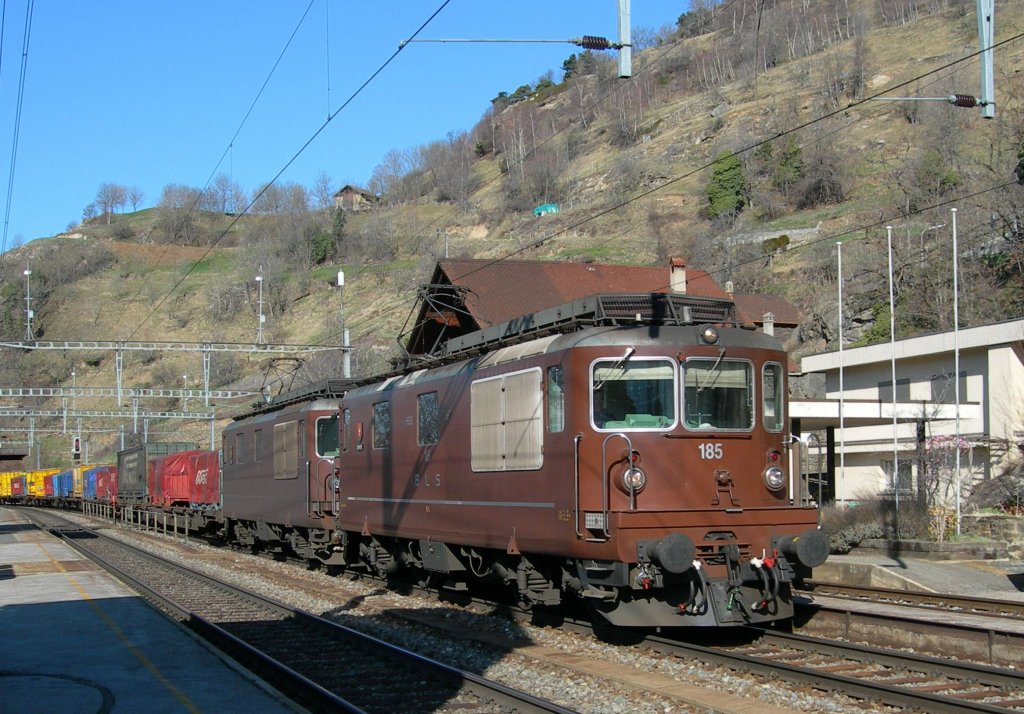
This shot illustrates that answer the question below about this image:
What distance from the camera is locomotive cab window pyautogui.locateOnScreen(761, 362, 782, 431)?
461 inches

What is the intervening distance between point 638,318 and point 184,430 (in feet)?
287

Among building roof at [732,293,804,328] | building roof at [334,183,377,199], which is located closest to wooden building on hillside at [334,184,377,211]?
building roof at [334,183,377,199]

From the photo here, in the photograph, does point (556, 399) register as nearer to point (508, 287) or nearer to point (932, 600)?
point (932, 600)

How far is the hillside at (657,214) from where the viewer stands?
5709 centimetres

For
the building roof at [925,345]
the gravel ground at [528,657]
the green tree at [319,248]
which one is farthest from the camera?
the green tree at [319,248]

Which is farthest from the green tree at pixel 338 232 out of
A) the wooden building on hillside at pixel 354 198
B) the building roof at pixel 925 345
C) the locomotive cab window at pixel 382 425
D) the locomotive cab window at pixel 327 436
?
the locomotive cab window at pixel 382 425

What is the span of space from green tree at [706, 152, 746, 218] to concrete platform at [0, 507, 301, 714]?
72283 mm

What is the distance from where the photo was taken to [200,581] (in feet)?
65.8

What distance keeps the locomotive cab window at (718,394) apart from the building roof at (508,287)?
18389 millimetres

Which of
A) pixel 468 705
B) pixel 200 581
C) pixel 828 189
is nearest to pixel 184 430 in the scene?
pixel 828 189

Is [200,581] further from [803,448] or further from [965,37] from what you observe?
[965,37]

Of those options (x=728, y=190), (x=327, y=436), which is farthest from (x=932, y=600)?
(x=728, y=190)

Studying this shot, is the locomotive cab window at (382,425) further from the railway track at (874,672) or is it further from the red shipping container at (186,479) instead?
the red shipping container at (186,479)

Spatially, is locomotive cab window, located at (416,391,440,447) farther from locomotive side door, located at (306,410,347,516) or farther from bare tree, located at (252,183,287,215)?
bare tree, located at (252,183,287,215)
